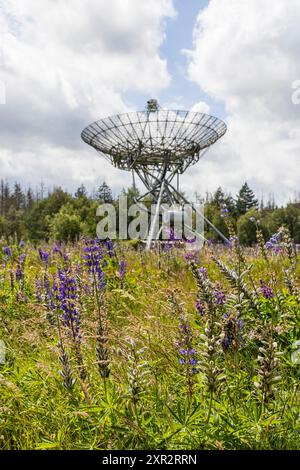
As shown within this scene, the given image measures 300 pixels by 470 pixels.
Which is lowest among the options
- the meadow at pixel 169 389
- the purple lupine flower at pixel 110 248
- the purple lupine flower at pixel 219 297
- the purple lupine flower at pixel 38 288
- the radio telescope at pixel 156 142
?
the meadow at pixel 169 389

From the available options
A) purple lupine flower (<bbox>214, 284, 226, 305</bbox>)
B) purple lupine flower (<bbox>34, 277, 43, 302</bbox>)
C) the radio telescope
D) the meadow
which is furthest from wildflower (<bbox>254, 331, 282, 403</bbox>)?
the radio telescope

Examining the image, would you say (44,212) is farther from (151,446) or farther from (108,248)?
(151,446)

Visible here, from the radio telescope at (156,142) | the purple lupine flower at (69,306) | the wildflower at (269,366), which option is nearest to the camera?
the wildflower at (269,366)

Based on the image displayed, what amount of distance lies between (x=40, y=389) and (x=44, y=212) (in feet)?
205

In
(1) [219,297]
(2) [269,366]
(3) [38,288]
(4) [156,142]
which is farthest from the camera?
(4) [156,142]

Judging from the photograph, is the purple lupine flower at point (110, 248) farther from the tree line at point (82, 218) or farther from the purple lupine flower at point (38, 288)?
the tree line at point (82, 218)

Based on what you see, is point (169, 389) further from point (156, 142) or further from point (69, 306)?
point (156, 142)

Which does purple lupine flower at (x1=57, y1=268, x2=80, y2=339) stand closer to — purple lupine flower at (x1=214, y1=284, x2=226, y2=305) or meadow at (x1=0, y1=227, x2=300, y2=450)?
meadow at (x1=0, y1=227, x2=300, y2=450)

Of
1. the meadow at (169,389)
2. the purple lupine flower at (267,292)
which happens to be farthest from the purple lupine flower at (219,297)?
the purple lupine flower at (267,292)

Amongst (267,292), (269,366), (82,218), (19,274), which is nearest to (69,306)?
(269,366)

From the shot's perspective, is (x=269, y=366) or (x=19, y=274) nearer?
(x=269, y=366)

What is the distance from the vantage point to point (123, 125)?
23703 millimetres

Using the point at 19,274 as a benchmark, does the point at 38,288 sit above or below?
below
